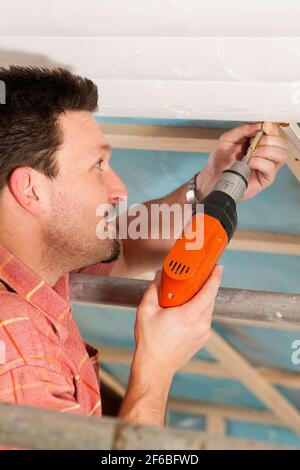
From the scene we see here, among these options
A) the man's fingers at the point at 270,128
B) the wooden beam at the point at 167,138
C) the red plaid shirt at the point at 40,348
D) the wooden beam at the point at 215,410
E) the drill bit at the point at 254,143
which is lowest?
the red plaid shirt at the point at 40,348

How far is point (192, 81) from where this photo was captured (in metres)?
1.07

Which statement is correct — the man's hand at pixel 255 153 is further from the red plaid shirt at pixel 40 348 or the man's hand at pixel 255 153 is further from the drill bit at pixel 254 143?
the red plaid shirt at pixel 40 348

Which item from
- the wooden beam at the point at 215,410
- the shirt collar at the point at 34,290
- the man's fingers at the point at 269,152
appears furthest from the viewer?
the wooden beam at the point at 215,410

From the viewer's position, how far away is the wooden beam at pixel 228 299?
43.3 inches

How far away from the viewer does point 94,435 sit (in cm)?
55

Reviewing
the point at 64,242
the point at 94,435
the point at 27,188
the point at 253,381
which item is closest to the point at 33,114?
the point at 27,188

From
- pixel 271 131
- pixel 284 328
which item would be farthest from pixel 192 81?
pixel 284 328

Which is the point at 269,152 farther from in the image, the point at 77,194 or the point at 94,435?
the point at 94,435

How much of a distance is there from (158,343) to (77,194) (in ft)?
1.22

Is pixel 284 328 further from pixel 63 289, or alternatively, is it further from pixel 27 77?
pixel 27 77

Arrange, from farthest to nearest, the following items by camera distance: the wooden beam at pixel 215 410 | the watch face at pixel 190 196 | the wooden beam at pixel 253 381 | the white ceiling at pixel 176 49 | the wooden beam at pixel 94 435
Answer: the wooden beam at pixel 215 410 → the wooden beam at pixel 253 381 → the watch face at pixel 190 196 → the white ceiling at pixel 176 49 → the wooden beam at pixel 94 435

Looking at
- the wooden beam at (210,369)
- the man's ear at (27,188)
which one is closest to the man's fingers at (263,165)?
the man's ear at (27,188)

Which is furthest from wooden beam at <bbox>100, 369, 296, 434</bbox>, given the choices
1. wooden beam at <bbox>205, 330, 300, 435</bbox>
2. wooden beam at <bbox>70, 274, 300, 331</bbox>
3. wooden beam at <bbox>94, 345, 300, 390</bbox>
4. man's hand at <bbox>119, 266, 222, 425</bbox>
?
man's hand at <bbox>119, 266, 222, 425</bbox>

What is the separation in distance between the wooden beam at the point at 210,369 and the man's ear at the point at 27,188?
2055mm
